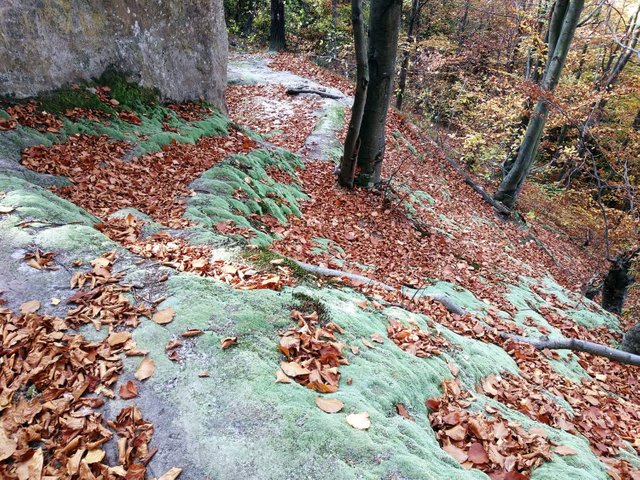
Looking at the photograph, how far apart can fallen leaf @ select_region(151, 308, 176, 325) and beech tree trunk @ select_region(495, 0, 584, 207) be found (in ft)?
39.2

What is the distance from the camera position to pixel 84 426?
205 cm

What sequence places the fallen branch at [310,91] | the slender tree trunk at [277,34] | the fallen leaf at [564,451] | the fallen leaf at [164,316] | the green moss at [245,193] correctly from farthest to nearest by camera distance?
the slender tree trunk at [277,34]
the fallen branch at [310,91]
the green moss at [245,193]
the fallen leaf at [564,451]
the fallen leaf at [164,316]

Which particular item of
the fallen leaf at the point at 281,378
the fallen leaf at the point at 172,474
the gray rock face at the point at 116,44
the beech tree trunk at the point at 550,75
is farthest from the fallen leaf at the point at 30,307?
the beech tree trunk at the point at 550,75

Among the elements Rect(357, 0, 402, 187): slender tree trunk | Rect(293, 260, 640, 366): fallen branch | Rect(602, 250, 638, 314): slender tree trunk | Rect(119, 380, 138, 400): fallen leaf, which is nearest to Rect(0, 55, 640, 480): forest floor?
Rect(119, 380, 138, 400): fallen leaf

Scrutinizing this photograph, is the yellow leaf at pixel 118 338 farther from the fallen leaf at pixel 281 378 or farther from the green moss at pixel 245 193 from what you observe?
the green moss at pixel 245 193

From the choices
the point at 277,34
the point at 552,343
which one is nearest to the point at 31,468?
the point at 552,343

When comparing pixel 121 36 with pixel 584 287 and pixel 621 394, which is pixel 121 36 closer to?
pixel 621 394

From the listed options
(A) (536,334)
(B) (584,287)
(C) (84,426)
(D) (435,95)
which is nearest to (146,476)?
(C) (84,426)

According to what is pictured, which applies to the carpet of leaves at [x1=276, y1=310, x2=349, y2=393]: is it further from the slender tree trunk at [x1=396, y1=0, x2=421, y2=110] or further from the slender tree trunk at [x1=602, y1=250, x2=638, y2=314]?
the slender tree trunk at [x1=396, y1=0, x2=421, y2=110]

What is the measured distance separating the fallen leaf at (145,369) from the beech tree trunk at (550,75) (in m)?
12.3

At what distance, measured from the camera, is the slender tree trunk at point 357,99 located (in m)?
7.07

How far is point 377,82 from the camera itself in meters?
8.08

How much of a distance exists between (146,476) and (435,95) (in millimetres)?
21041

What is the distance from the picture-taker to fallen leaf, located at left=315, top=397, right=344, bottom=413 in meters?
2.33
